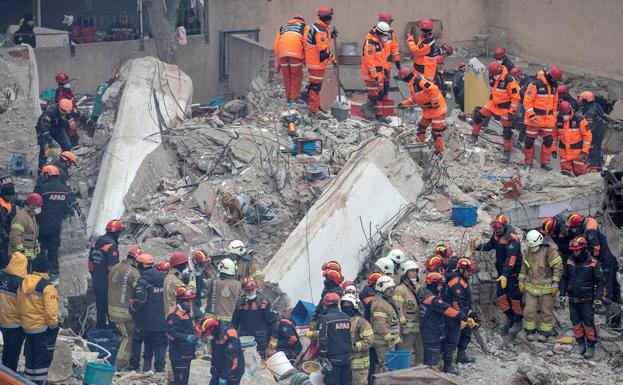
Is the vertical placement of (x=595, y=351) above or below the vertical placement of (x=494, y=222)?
below

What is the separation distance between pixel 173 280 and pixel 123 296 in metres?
0.73

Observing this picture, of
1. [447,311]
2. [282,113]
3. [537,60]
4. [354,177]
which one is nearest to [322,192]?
[354,177]

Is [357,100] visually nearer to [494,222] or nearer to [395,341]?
[494,222]

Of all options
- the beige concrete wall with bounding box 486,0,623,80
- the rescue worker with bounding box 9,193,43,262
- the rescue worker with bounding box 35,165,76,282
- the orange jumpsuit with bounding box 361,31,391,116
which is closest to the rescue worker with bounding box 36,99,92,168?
the rescue worker with bounding box 35,165,76,282

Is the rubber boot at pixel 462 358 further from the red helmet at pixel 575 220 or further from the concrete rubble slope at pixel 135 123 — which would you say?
the concrete rubble slope at pixel 135 123

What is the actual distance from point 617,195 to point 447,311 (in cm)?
372

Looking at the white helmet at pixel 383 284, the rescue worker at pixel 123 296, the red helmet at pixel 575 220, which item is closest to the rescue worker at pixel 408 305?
the white helmet at pixel 383 284

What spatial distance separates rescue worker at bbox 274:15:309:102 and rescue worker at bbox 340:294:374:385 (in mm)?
6649

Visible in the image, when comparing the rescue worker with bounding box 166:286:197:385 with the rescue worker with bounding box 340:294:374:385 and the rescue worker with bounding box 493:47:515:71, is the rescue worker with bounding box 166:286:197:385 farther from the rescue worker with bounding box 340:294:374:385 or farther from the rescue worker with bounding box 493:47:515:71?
the rescue worker with bounding box 493:47:515:71

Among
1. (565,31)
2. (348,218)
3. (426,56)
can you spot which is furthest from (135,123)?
(565,31)

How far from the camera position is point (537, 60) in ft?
98.1

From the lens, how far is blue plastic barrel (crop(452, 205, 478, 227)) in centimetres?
2020

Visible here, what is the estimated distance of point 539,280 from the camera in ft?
60.6

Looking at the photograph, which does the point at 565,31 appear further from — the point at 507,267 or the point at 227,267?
the point at 227,267
